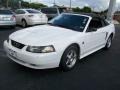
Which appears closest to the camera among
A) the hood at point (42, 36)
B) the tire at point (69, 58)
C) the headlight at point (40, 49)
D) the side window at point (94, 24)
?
the headlight at point (40, 49)

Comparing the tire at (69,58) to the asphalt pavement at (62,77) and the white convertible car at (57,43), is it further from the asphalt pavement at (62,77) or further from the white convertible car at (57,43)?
the asphalt pavement at (62,77)

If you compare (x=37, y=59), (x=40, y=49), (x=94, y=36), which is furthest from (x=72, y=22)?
(x=37, y=59)

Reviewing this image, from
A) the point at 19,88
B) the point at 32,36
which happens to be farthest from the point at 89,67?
the point at 19,88

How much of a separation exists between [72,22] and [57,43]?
1454mm

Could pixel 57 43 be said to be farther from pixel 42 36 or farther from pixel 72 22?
pixel 72 22

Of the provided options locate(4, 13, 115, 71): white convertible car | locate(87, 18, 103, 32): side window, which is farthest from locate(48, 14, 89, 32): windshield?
locate(87, 18, 103, 32): side window

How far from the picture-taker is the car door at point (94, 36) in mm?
5152

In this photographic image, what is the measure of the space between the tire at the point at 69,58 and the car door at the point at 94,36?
46cm

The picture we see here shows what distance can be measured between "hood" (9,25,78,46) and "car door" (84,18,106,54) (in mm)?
526

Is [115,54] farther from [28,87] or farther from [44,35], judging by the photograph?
[28,87]

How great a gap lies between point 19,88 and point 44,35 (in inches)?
56.6

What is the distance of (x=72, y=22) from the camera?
5.39 metres

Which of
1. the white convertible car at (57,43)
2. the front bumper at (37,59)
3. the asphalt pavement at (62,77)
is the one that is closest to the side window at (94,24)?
the white convertible car at (57,43)

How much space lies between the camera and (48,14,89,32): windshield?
5168mm
